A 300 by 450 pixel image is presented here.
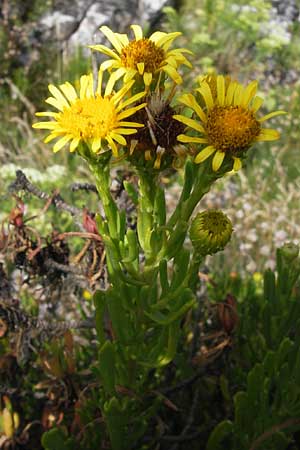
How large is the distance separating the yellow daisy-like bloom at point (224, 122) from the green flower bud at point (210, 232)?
15cm

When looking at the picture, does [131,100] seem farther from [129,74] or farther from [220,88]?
[220,88]

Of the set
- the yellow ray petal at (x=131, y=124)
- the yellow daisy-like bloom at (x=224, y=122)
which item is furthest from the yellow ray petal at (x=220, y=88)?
the yellow ray petal at (x=131, y=124)

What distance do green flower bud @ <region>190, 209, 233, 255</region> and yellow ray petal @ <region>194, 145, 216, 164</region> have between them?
0.50 feet

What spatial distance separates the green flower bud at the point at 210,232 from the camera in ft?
4.42

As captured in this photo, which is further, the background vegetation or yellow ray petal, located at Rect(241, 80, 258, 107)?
Answer: the background vegetation

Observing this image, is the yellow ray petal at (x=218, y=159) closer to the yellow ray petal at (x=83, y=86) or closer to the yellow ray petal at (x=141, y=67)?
the yellow ray petal at (x=141, y=67)

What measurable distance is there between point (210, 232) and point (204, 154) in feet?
0.63

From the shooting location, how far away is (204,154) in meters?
1.29

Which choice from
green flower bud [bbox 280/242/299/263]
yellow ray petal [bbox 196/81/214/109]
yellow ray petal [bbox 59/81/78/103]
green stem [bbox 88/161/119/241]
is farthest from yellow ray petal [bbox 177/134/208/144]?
green flower bud [bbox 280/242/299/263]

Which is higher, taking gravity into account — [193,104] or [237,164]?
[193,104]

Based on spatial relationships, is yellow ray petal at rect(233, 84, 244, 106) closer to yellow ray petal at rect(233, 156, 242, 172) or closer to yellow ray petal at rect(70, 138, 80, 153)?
yellow ray petal at rect(233, 156, 242, 172)

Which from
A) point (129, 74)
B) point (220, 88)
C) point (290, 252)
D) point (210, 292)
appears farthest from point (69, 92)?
point (210, 292)

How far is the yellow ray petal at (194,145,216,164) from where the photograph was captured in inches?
50.6

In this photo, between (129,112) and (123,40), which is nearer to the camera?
(129,112)
